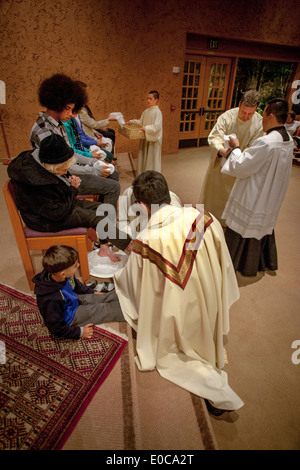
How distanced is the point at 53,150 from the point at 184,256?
47.7 inches

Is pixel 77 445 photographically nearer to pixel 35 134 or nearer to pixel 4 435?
pixel 4 435

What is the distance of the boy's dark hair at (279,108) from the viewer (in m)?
2.15

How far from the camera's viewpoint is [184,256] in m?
1.49

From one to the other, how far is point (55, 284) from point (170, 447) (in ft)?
3.72

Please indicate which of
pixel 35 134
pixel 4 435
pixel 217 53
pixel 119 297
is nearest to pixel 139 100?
pixel 217 53

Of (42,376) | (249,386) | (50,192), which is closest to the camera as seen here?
(42,376)

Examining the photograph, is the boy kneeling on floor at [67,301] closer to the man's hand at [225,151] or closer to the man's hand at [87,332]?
the man's hand at [87,332]

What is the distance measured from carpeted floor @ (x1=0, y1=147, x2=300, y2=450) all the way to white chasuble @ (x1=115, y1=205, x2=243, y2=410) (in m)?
0.16

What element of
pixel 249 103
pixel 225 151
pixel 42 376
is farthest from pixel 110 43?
pixel 42 376

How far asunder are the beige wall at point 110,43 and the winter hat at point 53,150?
425 centimetres

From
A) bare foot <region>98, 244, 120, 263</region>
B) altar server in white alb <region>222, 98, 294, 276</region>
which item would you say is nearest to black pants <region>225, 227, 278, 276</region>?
altar server in white alb <region>222, 98, 294, 276</region>

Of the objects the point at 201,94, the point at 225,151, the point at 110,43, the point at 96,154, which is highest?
the point at 110,43

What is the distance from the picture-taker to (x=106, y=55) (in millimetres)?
5355

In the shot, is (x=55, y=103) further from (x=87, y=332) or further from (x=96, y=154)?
(x=87, y=332)
